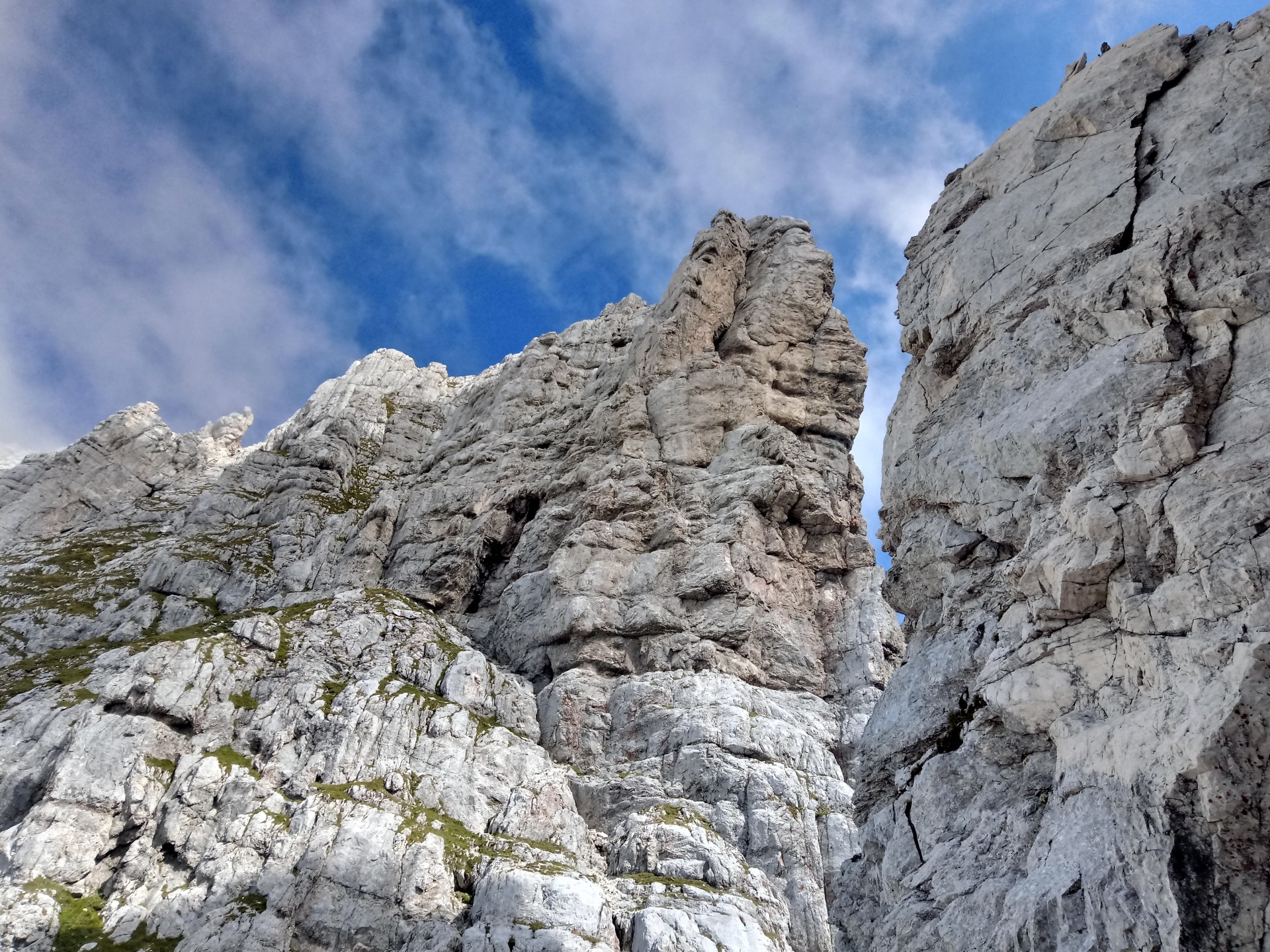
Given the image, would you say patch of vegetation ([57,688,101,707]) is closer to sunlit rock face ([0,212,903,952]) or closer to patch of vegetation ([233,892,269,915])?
sunlit rock face ([0,212,903,952])

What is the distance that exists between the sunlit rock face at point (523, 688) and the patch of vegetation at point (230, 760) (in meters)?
0.39

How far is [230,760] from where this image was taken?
6581 cm

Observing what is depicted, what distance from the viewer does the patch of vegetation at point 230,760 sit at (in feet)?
212

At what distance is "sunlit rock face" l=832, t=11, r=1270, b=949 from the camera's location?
12.9m

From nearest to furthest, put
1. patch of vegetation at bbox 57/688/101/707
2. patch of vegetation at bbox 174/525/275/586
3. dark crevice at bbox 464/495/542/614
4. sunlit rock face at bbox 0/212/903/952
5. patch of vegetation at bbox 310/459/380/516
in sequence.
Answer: sunlit rock face at bbox 0/212/903/952 < patch of vegetation at bbox 57/688/101/707 < dark crevice at bbox 464/495/542/614 < patch of vegetation at bbox 174/525/275/586 < patch of vegetation at bbox 310/459/380/516

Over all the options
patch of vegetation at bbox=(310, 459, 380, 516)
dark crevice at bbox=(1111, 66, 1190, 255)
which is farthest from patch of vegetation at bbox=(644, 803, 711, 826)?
patch of vegetation at bbox=(310, 459, 380, 516)

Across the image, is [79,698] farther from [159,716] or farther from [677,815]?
[677,815]

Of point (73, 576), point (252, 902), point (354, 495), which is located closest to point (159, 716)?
point (252, 902)

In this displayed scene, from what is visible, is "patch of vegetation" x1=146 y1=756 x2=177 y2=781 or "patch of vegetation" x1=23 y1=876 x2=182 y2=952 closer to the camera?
"patch of vegetation" x1=23 y1=876 x2=182 y2=952

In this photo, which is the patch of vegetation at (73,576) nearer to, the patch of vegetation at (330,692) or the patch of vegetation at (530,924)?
the patch of vegetation at (330,692)

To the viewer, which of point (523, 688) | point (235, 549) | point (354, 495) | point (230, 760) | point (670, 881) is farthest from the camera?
point (354, 495)

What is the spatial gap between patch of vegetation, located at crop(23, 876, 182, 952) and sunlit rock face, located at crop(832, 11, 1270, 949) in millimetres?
51176

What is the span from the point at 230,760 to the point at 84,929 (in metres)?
14.0

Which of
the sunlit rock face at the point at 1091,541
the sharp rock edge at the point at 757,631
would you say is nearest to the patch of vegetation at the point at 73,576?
the sharp rock edge at the point at 757,631
